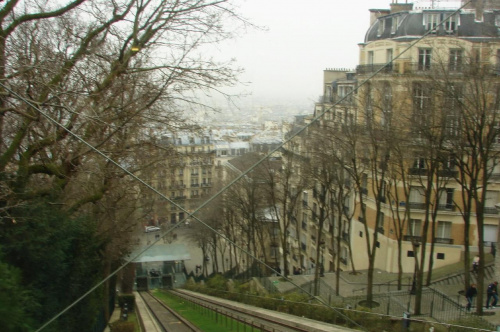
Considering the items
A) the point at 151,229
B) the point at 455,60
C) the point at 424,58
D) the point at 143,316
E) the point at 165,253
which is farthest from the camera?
the point at 424,58

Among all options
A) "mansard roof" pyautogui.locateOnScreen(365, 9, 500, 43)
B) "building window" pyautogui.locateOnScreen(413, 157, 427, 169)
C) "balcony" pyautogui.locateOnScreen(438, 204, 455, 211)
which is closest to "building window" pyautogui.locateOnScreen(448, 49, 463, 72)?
"mansard roof" pyautogui.locateOnScreen(365, 9, 500, 43)

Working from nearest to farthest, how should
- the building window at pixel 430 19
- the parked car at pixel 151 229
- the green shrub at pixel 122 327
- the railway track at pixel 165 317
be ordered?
the railway track at pixel 165 317, the green shrub at pixel 122 327, the parked car at pixel 151 229, the building window at pixel 430 19

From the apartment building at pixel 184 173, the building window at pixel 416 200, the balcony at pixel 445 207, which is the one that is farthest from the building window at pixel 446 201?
the apartment building at pixel 184 173

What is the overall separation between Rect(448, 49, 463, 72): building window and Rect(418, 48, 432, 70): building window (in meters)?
0.44

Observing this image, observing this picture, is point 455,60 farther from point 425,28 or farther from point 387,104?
point 387,104

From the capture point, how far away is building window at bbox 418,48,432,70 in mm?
9586

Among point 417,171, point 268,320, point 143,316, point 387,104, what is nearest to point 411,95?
point 387,104

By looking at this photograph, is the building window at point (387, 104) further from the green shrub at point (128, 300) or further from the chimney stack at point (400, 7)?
the green shrub at point (128, 300)

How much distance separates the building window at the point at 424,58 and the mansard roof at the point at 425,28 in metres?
0.36

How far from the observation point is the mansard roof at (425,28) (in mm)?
8992

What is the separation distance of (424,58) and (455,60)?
0.69m

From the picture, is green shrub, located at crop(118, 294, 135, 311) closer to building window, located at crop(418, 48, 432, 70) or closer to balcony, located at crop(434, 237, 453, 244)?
building window, located at crop(418, 48, 432, 70)

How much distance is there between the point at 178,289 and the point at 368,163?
5.66 meters

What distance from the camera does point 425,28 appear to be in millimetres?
9602
